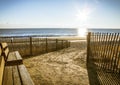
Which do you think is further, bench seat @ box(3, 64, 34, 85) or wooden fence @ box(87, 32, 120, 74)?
wooden fence @ box(87, 32, 120, 74)

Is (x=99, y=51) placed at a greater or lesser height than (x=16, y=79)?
lesser

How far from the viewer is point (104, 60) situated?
786 cm

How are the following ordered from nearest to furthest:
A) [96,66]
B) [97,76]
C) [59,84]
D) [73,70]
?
[59,84], [97,76], [73,70], [96,66]

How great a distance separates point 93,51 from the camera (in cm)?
856

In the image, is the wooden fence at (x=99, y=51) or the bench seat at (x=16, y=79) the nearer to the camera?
the bench seat at (x=16, y=79)

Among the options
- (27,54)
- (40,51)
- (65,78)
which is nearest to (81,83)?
(65,78)

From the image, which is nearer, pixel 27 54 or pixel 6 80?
pixel 6 80

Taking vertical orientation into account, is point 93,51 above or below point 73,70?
above

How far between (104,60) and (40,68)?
3720 mm

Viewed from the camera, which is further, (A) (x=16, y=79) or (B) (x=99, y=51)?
(B) (x=99, y=51)

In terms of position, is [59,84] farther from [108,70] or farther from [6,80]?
[108,70]

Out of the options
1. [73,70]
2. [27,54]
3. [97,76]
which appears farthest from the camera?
[27,54]

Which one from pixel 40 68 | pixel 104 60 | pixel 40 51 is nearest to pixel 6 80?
pixel 40 68

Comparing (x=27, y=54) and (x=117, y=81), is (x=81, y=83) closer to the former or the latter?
(x=117, y=81)
